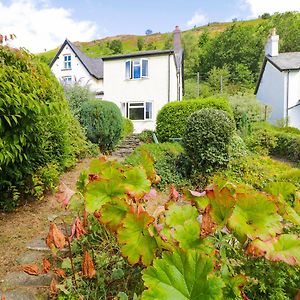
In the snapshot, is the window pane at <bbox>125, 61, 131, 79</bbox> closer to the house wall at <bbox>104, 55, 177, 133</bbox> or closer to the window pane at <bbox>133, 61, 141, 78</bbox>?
the house wall at <bbox>104, 55, 177, 133</bbox>

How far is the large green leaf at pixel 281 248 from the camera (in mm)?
1062

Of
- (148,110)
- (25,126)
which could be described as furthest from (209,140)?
(148,110)

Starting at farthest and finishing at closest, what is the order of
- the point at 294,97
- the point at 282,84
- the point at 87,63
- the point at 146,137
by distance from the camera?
1. the point at 87,63
2. the point at 282,84
3. the point at 294,97
4. the point at 146,137

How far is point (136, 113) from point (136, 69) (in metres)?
2.82

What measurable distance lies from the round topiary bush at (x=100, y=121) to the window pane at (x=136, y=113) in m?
7.78

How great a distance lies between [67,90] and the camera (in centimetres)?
1276

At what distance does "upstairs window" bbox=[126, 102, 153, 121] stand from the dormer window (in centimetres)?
173

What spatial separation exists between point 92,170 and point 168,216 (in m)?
0.68

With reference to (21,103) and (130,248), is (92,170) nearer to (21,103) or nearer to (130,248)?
(130,248)

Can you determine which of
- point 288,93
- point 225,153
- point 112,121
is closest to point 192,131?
point 225,153

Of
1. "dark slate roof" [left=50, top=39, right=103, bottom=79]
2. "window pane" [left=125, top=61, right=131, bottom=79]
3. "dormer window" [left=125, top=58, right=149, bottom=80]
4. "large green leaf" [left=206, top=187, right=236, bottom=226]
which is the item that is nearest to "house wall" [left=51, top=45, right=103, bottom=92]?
"dark slate roof" [left=50, top=39, right=103, bottom=79]

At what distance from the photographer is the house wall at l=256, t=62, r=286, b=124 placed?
825 inches

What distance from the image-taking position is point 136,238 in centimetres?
134

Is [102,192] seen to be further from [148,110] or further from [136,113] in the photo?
[136,113]
